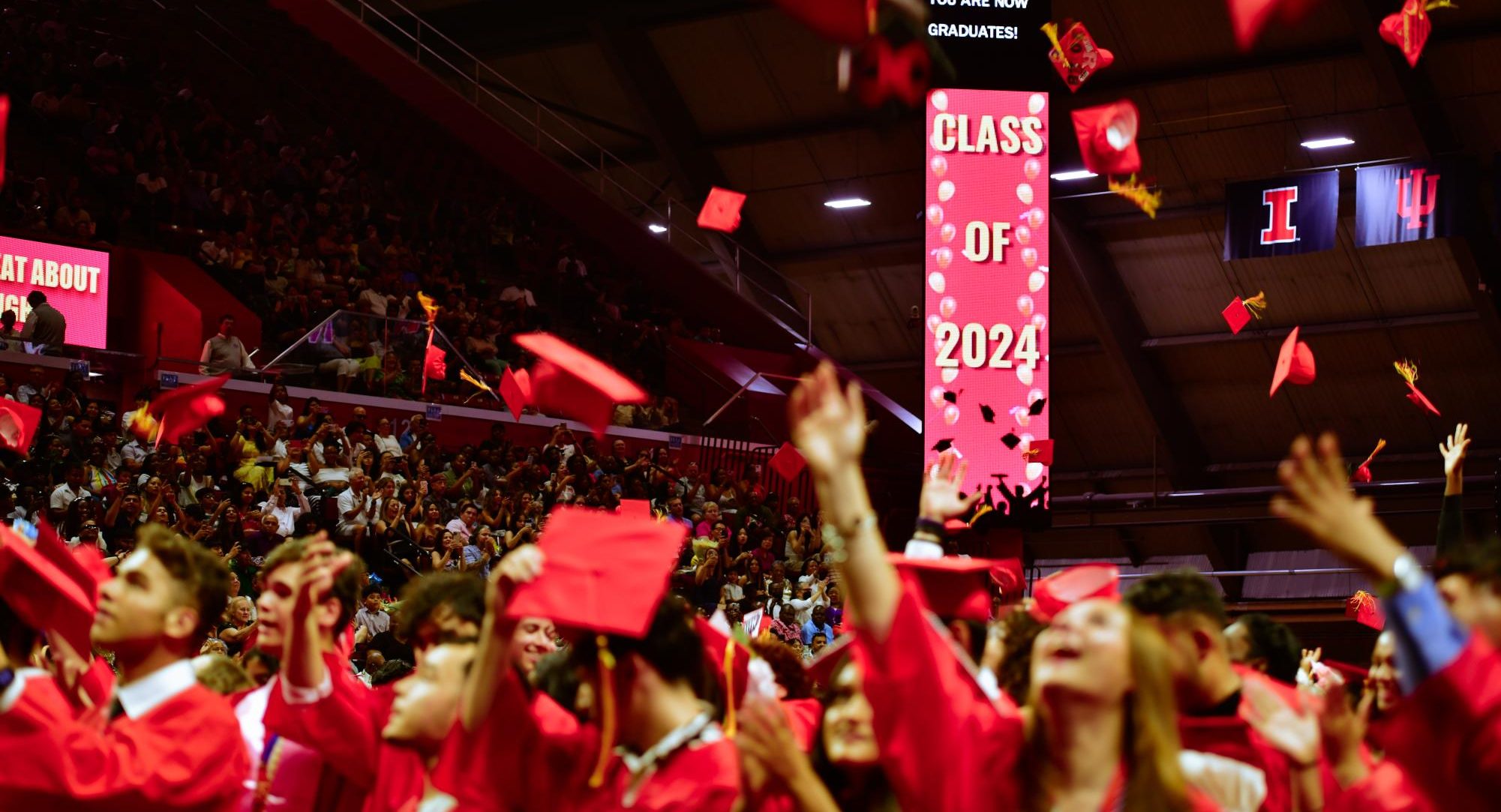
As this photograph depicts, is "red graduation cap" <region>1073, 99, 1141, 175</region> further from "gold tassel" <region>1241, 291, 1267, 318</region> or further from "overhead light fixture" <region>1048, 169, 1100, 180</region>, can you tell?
"gold tassel" <region>1241, 291, 1267, 318</region>

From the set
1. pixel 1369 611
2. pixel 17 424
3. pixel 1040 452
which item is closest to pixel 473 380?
pixel 1040 452

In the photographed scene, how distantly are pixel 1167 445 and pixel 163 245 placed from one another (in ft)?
42.0

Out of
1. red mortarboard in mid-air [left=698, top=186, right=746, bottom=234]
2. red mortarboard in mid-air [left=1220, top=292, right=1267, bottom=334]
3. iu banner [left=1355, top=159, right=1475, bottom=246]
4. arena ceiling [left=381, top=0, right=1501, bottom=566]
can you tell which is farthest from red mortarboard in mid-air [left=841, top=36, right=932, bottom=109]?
red mortarboard in mid-air [left=698, top=186, right=746, bottom=234]

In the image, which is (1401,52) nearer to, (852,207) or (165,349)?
(852,207)

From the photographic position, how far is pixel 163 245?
14.7m

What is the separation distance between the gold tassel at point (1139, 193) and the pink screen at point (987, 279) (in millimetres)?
3546

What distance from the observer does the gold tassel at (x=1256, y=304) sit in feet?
64.8

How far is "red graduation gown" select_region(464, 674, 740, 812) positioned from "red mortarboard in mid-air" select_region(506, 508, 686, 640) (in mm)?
211

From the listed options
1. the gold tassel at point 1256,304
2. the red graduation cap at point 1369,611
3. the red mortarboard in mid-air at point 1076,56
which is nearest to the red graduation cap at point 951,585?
the red graduation cap at point 1369,611

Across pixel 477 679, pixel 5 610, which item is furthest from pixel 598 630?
pixel 5 610

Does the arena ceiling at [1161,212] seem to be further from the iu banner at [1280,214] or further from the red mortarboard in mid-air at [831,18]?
the red mortarboard in mid-air at [831,18]

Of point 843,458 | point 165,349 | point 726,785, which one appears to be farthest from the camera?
point 165,349

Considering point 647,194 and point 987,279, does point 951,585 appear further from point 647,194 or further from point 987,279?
point 647,194

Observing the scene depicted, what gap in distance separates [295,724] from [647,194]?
19092 millimetres
